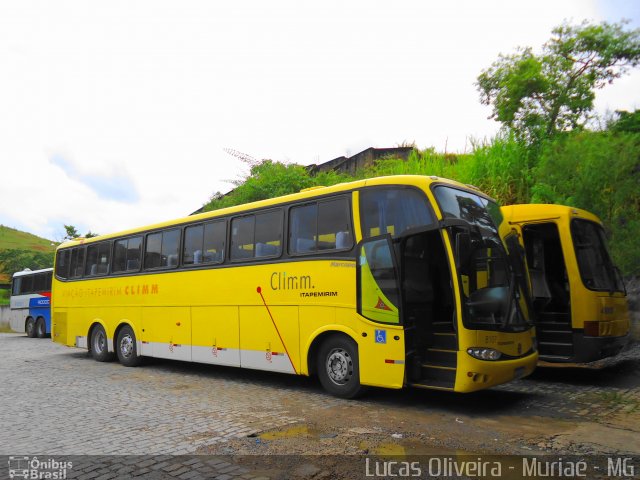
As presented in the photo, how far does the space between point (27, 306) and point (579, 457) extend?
26689 mm

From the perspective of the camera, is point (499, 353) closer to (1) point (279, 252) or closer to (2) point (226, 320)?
(1) point (279, 252)

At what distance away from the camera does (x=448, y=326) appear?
747 cm

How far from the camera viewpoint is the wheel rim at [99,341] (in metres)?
13.5

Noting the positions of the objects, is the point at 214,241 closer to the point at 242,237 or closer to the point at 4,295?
the point at 242,237

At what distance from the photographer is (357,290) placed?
24.4 feet

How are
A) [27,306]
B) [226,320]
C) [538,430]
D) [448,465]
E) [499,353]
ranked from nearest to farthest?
[448,465] < [538,430] < [499,353] < [226,320] < [27,306]

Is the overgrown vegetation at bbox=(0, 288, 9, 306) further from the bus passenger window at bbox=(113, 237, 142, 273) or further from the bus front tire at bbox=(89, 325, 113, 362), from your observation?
the bus passenger window at bbox=(113, 237, 142, 273)

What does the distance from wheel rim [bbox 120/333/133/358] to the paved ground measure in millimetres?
2391

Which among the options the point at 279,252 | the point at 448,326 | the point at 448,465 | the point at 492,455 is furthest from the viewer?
the point at 279,252

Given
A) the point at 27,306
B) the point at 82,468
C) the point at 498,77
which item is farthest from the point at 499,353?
the point at 27,306

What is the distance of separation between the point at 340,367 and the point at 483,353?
7.36 ft

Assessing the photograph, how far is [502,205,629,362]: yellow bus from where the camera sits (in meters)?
8.67

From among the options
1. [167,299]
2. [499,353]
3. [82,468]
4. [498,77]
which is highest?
[498,77]

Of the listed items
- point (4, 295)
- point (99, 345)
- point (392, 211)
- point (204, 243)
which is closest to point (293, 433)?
point (392, 211)
